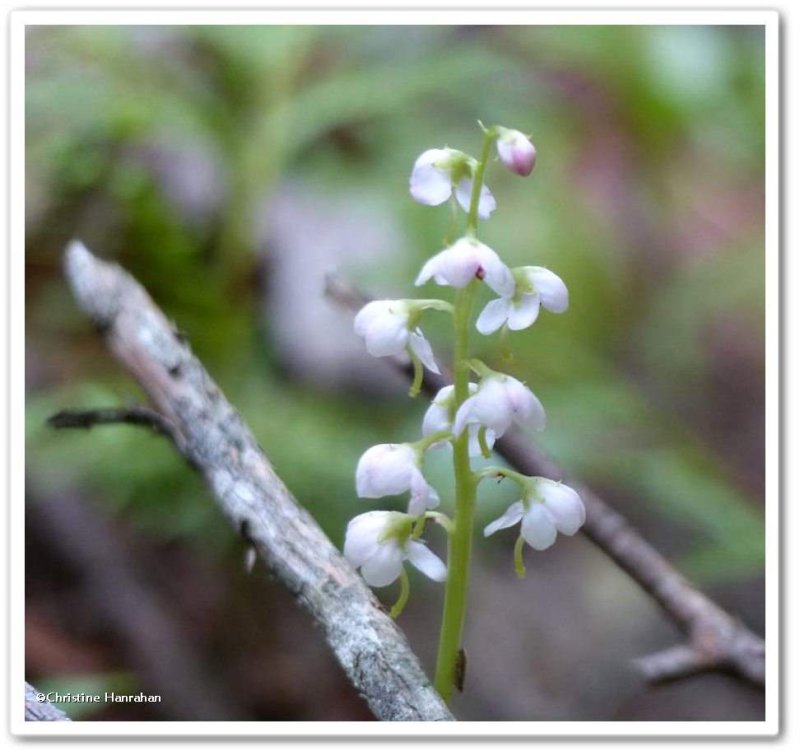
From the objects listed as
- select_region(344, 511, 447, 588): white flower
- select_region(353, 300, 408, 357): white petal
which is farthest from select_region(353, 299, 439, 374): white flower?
select_region(344, 511, 447, 588): white flower

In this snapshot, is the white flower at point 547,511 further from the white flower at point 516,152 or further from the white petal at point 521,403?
the white flower at point 516,152

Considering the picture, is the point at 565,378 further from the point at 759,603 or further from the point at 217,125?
the point at 217,125

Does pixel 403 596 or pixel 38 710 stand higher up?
pixel 403 596

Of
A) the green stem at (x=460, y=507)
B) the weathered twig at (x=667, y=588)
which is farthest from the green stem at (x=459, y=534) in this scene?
the weathered twig at (x=667, y=588)

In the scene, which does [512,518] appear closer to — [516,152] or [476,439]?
[476,439]

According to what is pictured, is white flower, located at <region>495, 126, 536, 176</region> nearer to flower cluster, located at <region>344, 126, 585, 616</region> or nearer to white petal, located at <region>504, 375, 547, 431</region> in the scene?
flower cluster, located at <region>344, 126, 585, 616</region>
